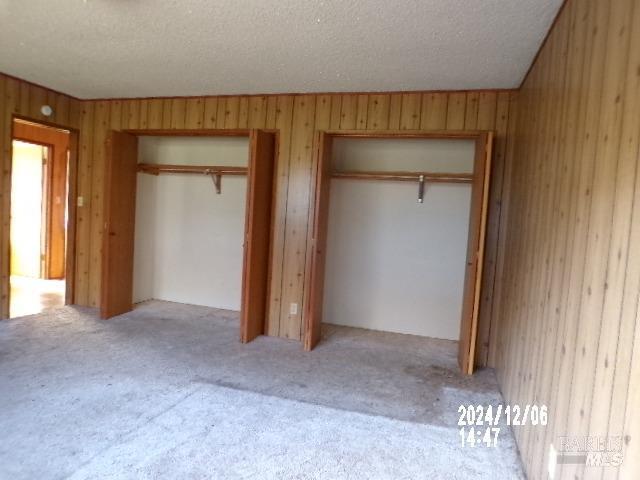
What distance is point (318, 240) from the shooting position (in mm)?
3639

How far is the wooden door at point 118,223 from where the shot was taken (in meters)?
4.11

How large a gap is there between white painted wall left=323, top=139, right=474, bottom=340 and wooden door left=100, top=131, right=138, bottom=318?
7.06ft

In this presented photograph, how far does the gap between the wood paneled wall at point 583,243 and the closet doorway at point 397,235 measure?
5.12 feet

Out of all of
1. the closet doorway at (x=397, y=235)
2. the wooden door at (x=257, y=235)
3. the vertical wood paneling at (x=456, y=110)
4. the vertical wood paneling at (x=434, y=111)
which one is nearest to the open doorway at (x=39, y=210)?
the wooden door at (x=257, y=235)

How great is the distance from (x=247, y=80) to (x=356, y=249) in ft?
6.56

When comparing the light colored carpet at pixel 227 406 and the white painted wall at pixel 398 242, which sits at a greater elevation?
the white painted wall at pixel 398 242

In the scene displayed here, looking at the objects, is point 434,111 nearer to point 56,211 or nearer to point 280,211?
point 280,211

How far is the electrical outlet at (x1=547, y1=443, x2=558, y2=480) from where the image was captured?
1567 millimetres

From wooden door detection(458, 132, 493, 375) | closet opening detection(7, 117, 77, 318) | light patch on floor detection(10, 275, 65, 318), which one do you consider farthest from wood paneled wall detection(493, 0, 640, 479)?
closet opening detection(7, 117, 77, 318)

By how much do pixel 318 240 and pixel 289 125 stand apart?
1.17m

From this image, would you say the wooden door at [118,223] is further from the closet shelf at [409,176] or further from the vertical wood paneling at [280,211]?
the closet shelf at [409,176]

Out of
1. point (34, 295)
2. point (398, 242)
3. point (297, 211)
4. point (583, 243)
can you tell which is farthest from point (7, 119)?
point (583, 243)

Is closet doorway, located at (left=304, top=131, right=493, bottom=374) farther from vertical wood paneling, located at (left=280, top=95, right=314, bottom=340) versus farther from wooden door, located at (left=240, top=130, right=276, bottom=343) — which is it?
wooden door, located at (left=240, top=130, right=276, bottom=343)

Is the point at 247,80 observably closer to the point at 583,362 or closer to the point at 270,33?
the point at 270,33
